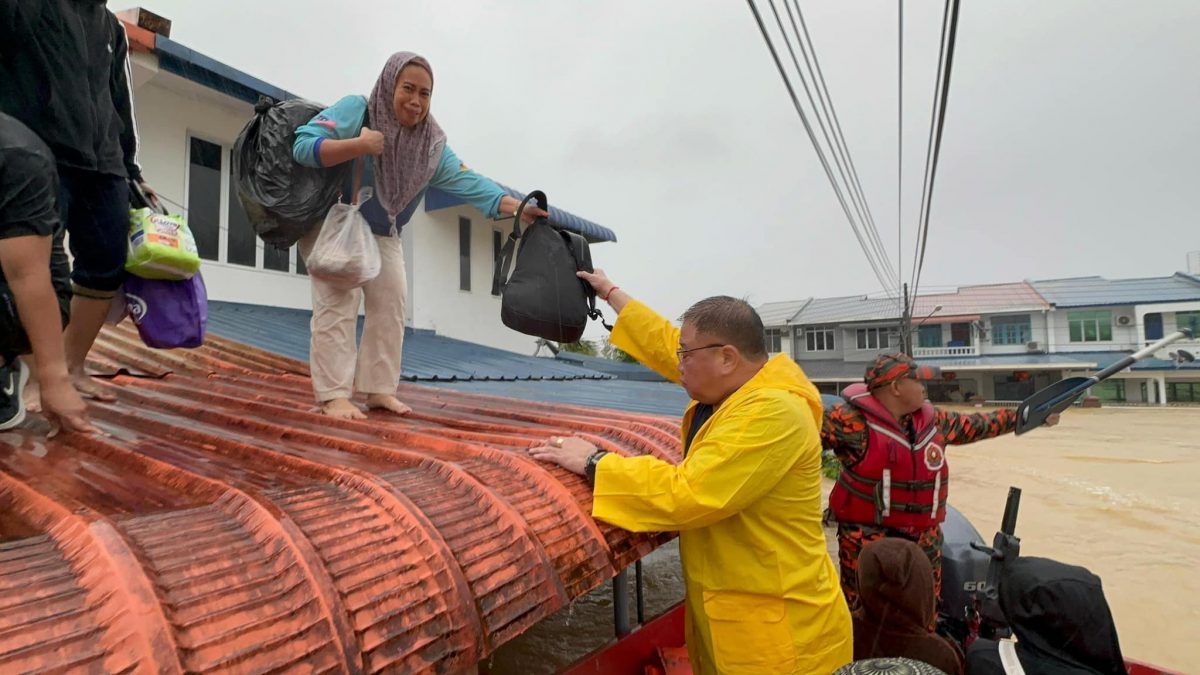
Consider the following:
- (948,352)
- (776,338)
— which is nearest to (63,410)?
(948,352)

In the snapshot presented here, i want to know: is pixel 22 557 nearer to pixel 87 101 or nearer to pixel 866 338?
pixel 87 101

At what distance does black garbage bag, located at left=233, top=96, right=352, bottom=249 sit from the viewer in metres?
2.59

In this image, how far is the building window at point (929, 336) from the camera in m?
35.8

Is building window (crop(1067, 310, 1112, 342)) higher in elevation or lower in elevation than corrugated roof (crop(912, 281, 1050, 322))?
lower

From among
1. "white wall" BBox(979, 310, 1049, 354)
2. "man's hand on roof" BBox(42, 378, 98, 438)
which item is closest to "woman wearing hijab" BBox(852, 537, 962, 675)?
"man's hand on roof" BBox(42, 378, 98, 438)

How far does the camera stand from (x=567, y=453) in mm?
1933

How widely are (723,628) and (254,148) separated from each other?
266cm

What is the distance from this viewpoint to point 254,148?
270cm

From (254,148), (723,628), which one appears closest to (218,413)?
(254,148)

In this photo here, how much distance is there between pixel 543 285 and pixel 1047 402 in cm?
386

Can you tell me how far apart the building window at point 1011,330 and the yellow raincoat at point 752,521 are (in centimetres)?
3820

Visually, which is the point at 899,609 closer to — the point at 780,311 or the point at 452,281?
the point at 452,281

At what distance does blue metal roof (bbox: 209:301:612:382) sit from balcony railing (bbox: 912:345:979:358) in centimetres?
3201

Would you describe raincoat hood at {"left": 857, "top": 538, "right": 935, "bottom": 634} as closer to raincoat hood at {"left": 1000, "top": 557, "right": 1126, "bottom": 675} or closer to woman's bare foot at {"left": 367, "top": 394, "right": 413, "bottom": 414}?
raincoat hood at {"left": 1000, "top": 557, "right": 1126, "bottom": 675}
